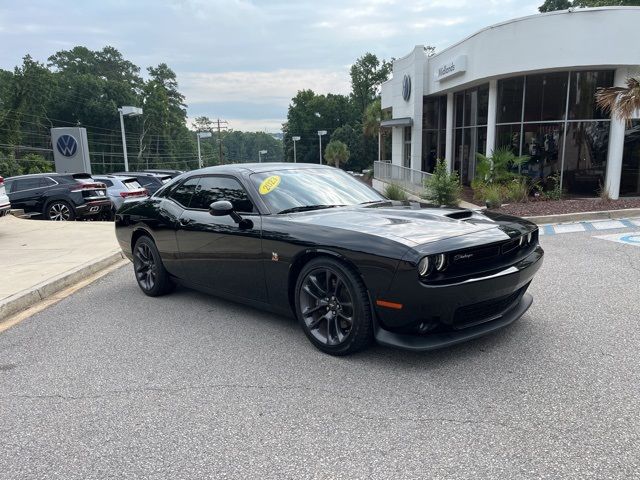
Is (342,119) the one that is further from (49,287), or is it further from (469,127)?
(49,287)

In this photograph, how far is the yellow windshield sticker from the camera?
4.61 meters

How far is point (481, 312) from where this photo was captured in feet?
11.9

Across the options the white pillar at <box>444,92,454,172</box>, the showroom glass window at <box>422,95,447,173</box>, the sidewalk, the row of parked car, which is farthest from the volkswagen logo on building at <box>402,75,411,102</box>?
the sidewalk

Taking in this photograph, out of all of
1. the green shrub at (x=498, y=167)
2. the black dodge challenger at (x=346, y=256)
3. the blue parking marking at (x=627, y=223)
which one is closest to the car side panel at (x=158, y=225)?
the black dodge challenger at (x=346, y=256)

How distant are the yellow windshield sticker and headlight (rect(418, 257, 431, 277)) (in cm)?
185

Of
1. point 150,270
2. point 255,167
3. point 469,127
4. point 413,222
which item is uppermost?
point 469,127

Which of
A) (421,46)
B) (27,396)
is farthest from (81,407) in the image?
(421,46)

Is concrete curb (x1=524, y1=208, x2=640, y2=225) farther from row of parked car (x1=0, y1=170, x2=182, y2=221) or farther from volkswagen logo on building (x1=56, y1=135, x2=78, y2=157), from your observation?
volkswagen logo on building (x1=56, y1=135, x2=78, y2=157)

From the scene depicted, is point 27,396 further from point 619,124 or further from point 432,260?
point 619,124

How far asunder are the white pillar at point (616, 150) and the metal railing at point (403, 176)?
5770mm

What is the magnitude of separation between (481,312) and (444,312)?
0.43 m

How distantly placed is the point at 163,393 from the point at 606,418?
2.76 meters

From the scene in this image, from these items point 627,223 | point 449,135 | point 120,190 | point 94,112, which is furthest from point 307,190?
point 94,112

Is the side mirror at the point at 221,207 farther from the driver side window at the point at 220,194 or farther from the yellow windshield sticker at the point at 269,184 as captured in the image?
the yellow windshield sticker at the point at 269,184
